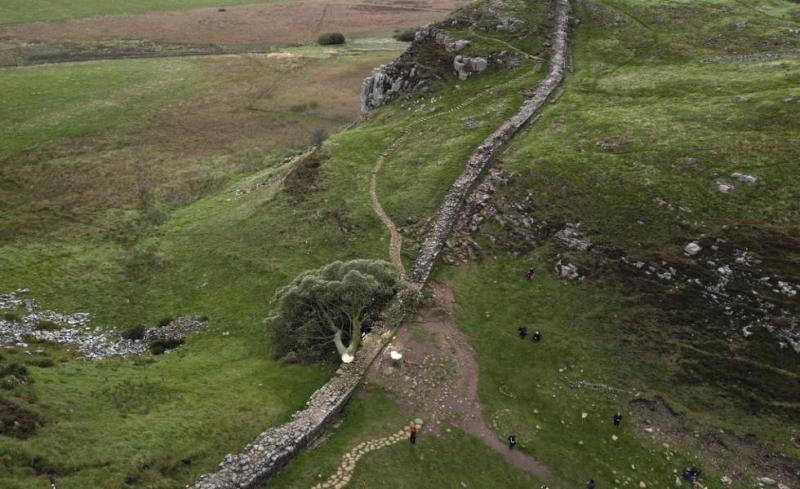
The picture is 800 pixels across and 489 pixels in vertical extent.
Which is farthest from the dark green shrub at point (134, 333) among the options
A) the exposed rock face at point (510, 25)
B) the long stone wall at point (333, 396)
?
the exposed rock face at point (510, 25)

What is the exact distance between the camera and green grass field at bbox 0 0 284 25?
166875 millimetres

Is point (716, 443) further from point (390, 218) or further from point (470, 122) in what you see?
point (470, 122)

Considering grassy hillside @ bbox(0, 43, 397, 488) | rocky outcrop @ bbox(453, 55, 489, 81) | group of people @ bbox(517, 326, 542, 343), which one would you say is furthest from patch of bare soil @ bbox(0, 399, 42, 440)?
rocky outcrop @ bbox(453, 55, 489, 81)

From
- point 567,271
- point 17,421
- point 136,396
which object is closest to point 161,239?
point 136,396

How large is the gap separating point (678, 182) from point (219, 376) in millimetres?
45893

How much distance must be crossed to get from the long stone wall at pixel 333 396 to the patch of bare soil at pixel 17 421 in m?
10.9

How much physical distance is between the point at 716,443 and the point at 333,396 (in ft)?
85.5

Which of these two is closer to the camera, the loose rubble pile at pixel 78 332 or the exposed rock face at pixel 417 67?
the loose rubble pile at pixel 78 332

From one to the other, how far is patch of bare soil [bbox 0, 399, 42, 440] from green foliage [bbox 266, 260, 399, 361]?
16222 millimetres

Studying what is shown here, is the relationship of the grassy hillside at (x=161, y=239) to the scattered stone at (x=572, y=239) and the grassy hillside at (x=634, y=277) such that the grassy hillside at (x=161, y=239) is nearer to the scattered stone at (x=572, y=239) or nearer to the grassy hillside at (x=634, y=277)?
the grassy hillside at (x=634, y=277)

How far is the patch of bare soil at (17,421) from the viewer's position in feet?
107

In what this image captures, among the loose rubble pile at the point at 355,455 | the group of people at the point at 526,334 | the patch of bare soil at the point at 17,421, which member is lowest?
the group of people at the point at 526,334

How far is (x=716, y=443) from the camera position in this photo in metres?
38.3

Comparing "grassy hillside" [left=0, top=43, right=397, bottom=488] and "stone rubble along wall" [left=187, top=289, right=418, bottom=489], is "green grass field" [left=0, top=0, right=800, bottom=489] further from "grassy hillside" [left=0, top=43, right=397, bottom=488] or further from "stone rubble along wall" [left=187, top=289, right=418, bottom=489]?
"stone rubble along wall" [left=187, top=289, right=418, bottom=489]
